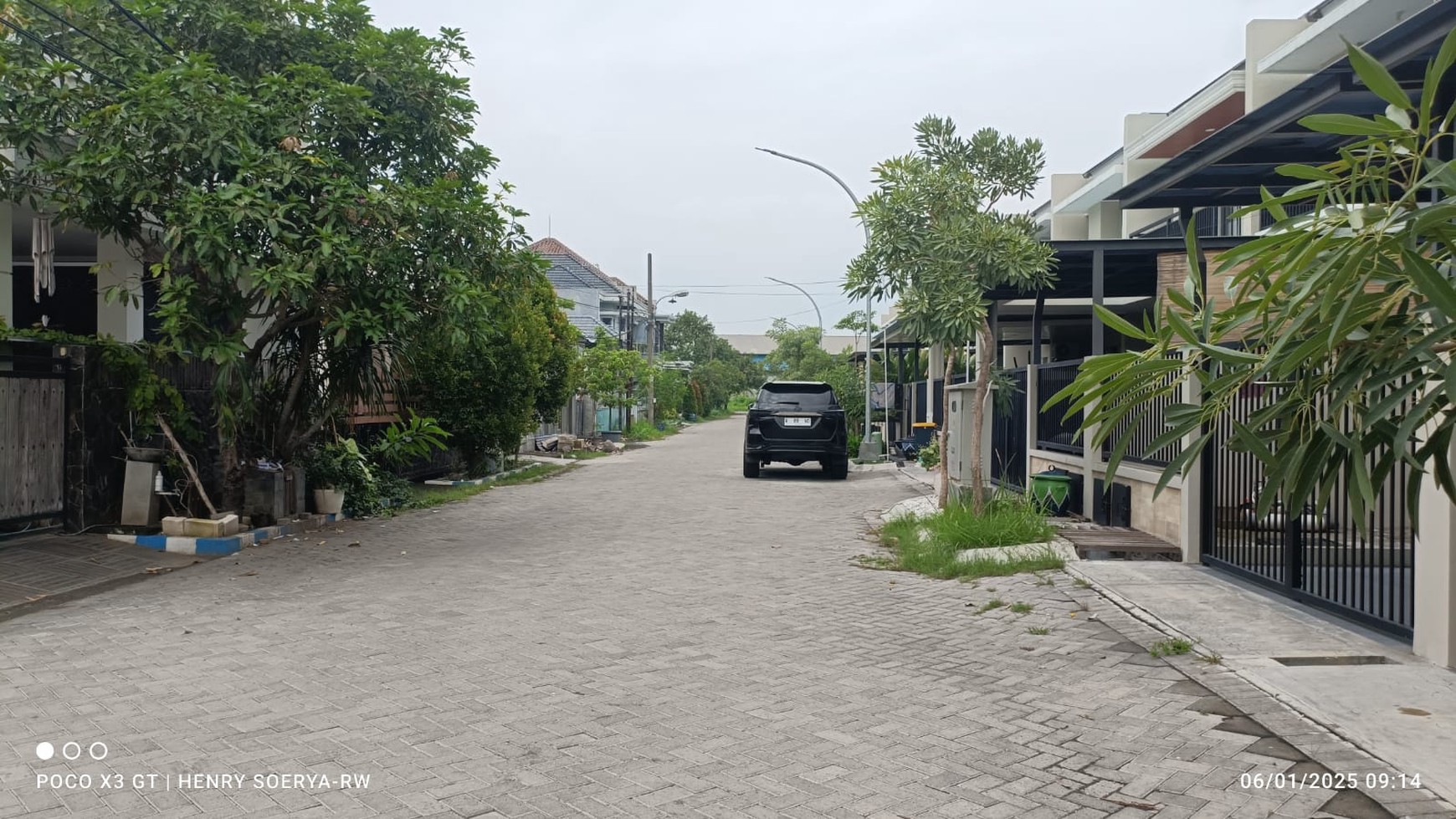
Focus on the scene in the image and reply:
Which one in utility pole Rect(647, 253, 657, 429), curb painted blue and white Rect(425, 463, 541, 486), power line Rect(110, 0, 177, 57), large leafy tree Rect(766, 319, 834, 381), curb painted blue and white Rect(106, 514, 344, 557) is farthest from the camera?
large leafy tree Rect(766, 319, 834, 381)

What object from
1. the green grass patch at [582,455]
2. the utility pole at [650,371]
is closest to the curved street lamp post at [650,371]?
the utility pole at [650,371]

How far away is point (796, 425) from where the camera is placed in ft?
66.5

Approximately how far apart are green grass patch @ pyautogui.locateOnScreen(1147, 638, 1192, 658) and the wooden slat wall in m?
10.4

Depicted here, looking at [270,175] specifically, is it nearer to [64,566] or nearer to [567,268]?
[64,566]

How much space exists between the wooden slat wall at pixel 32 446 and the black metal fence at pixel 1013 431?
35.8 feet

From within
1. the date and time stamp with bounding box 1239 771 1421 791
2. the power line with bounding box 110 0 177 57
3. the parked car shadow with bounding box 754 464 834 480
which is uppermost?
the power line with bounding box 110 0 177 57

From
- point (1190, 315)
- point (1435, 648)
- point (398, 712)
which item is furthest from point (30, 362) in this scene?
point (1435, 648)

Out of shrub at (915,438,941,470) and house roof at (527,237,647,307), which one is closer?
shrub at (915,438,941,470)

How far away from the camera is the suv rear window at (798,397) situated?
66.9ft

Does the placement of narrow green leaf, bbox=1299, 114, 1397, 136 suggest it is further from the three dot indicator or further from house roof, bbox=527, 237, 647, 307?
house roof, bbox=527, 237, 647, 307

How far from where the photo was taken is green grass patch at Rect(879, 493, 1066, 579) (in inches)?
379

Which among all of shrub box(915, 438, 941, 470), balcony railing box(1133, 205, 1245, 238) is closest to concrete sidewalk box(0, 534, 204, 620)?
balcony railing box(1133, 205, 1245, 238)

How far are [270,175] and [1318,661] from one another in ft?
31.6

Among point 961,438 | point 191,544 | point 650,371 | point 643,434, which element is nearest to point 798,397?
point 961,438
